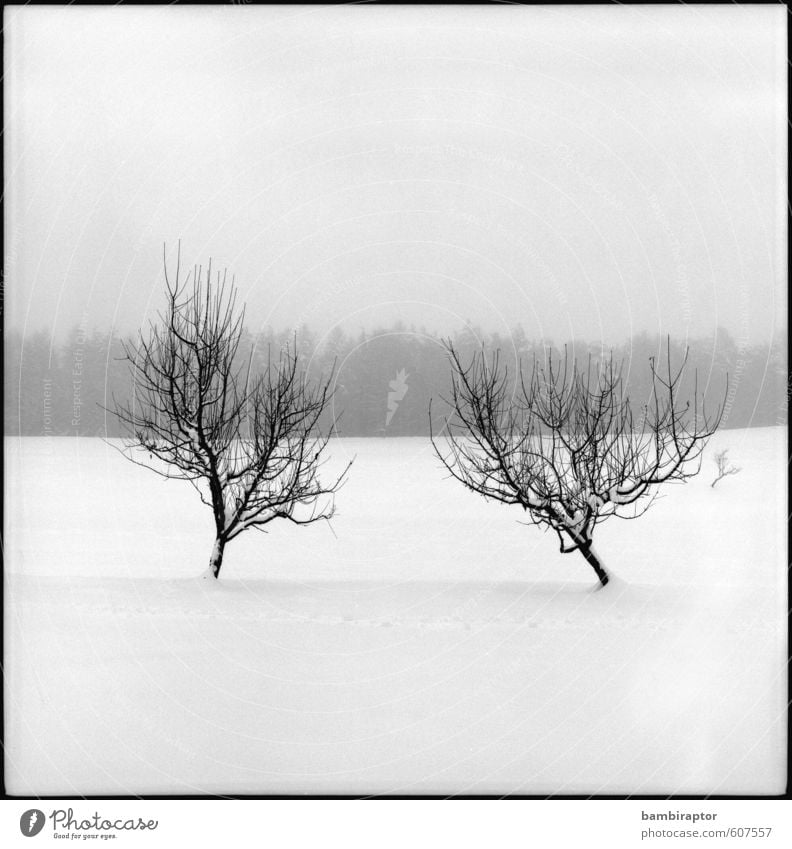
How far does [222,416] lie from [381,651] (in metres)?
2.22

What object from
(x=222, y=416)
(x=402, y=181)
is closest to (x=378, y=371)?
(x=222, y=416)

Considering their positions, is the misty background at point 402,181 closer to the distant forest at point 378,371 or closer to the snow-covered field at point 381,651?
the distant forest at point 378,371

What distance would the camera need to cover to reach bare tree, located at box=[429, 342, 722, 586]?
182 inches

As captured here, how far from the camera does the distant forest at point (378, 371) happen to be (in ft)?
14.3

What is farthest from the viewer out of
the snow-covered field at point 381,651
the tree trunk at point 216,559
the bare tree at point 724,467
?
the tree trunk at point 216,559

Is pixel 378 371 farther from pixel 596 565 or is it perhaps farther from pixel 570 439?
pixel 596 565

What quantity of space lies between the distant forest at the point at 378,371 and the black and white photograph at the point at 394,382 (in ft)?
0.08

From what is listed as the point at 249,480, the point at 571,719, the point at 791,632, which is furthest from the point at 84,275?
the point at 791,632

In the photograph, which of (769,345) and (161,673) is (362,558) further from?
(769,345)

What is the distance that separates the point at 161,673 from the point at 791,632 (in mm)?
4607

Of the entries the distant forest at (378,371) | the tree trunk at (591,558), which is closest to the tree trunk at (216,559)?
the distant forest at (378,371)

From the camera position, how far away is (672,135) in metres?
4.46

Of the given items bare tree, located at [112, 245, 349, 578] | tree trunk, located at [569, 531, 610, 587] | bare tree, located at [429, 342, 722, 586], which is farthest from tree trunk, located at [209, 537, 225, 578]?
tree trunk, located at [569, 531, 610, 587]

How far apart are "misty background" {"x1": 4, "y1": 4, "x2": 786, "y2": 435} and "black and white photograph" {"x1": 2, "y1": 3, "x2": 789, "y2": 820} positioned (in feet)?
0.08
